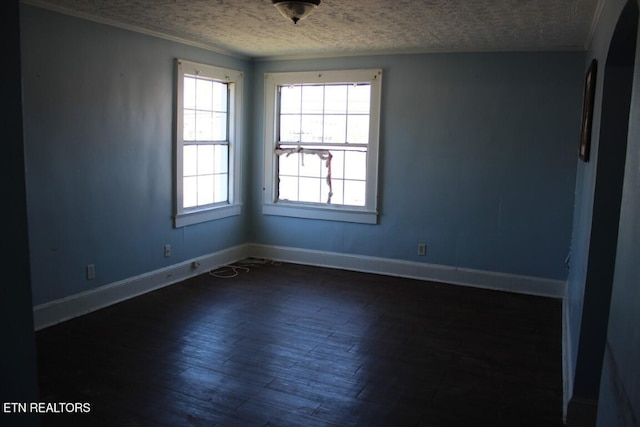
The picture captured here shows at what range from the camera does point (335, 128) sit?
6051 mm

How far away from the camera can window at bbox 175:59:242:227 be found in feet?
17.5

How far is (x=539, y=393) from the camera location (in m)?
3.23

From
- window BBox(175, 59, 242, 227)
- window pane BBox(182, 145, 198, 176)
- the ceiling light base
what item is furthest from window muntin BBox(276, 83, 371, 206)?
the ceiling light base

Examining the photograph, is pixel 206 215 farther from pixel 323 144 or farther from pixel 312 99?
pixel 312 99

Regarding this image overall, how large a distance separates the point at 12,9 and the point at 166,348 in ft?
8.68

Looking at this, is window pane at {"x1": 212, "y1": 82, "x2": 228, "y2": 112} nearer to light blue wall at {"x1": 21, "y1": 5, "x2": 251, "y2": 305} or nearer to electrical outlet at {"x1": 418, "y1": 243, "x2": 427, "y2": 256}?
light blue wall at {"x1": 21, "y1": 5, "x2": 251, "y2": 305}

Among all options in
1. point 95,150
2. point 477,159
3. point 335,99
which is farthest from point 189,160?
point 477,159

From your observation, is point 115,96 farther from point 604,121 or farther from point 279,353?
point 604,121

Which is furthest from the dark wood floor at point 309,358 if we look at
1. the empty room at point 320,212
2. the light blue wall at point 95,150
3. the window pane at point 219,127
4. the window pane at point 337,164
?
the window pane at point 219,127

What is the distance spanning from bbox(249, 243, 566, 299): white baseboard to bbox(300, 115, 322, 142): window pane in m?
1.31

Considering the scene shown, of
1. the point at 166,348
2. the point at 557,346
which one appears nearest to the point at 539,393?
the point at 557,346

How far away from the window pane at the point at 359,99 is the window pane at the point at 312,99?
1.17 feet

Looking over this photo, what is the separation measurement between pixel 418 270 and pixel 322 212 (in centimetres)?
127

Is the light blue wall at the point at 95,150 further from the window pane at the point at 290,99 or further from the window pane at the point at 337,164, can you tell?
the window pane at the point at 337,164
